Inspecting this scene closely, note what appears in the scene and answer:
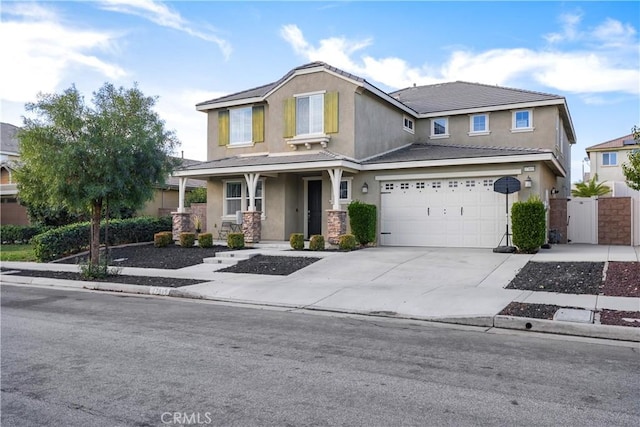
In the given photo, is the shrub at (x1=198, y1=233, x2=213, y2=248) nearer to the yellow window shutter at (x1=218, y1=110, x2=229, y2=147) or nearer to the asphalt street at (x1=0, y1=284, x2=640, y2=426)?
the yellow window shutter at (x1=218, y1=110, x2=229, y2=147)

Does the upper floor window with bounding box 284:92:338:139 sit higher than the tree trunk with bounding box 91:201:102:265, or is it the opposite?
the upper floor window with bounding box 284:92:338:139

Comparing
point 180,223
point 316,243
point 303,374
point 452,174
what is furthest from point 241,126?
point 303,374

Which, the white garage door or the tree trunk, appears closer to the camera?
the tree trunk

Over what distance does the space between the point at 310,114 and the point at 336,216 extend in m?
4.44

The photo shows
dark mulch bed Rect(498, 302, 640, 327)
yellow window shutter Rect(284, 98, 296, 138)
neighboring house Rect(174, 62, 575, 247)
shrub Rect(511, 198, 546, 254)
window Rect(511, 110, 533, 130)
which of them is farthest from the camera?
window Rect(511, 110, 533, 130)

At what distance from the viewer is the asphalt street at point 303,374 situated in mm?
4418

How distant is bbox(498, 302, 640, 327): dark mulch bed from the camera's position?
25.8 ft

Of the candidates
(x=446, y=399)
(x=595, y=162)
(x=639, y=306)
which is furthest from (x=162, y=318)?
(x=595, y=162)

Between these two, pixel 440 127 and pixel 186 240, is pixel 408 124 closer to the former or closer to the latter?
pixel 440 127

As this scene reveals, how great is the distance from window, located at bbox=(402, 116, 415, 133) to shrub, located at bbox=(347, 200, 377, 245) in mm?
5928

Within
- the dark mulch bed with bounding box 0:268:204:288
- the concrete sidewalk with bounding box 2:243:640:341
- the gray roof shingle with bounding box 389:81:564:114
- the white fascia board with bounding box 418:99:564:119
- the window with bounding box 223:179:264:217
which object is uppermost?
the gray roof shingle with bounding box 389:81:564:114

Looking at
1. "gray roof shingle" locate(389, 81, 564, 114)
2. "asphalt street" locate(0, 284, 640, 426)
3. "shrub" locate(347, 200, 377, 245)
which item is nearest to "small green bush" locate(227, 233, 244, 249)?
"shrub" locate(347, 200, 377, 245)

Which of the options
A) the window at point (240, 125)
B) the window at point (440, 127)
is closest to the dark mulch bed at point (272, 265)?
the window at point (240, 125)

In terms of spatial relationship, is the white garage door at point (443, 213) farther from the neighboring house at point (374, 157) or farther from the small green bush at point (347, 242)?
the small green bush at point (347, 242)
